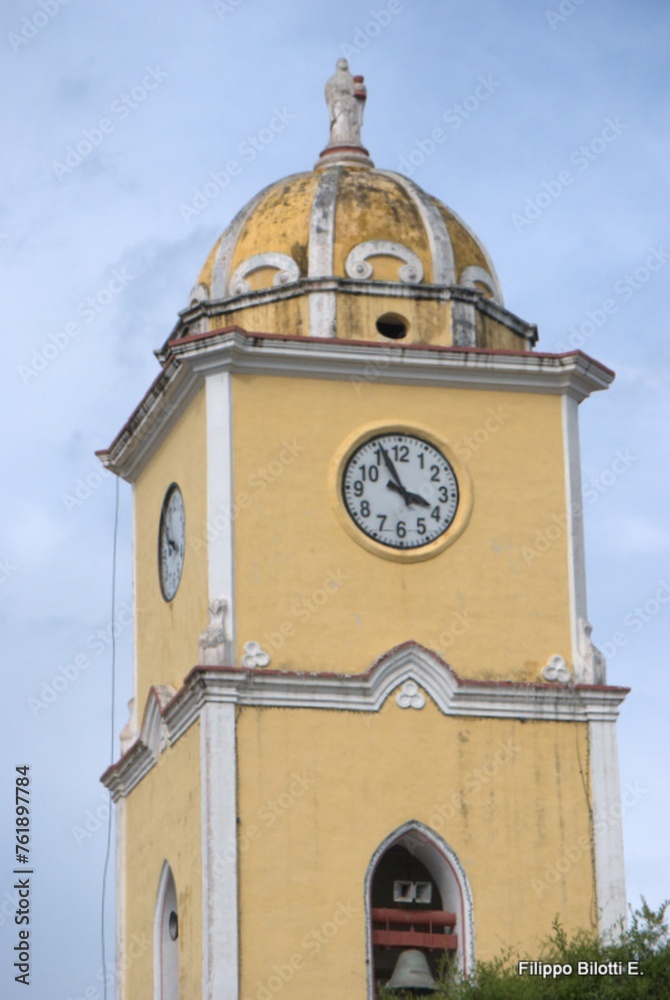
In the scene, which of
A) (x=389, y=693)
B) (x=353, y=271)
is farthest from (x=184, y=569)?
(x=353, y=271)

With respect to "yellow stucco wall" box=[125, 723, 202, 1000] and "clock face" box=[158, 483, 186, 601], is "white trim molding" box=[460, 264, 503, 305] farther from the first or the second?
"yellow stucco wall" box=[125, 723, 202, 1000]

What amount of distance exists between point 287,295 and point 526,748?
579 cm

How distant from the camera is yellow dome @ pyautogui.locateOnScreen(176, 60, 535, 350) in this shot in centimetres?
3672

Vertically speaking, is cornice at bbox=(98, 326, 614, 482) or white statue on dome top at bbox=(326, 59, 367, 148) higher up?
white statue on dome top at bbox=(326, 59, 367, 148)

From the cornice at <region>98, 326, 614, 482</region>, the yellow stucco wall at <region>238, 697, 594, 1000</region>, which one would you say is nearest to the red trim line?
the cornice at <region>98, 326, 614, 482</region>

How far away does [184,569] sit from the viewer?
36438 millimetres

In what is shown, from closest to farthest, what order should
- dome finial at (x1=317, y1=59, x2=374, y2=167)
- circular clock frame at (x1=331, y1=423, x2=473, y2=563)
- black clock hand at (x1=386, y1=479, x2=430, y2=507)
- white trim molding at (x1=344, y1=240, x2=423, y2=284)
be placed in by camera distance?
circular clock frame at (x1=331, y1=423, x2=473, y2=563)
black clock hand at (x1=386, y1=479, x2=430, y2=507)
white trim molding at (x1=344, y1=240, x2=423, y2=284)
dome finial at (x1=317, y1=59, x2=374, y2=167)

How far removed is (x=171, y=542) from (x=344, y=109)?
5765 mm

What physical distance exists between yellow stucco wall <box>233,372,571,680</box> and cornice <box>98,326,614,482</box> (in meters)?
0.14

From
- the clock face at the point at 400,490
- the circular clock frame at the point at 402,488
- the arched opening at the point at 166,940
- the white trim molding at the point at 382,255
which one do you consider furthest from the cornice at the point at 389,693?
the white trim molding at the point at 382,255

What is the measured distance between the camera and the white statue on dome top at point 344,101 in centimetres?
3897

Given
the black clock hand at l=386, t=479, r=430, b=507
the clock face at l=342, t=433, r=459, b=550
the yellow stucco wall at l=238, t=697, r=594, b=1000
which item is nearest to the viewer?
the yellow stucco wall at l=238, t=697, r=594, b=1000

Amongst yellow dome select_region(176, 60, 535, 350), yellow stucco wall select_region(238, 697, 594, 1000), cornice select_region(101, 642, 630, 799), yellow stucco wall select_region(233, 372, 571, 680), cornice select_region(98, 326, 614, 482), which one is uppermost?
yellow dome select_region(176, 60, 535, 350)

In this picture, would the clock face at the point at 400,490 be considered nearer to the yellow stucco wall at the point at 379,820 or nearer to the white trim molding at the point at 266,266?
the yellow stucco wall at the point at 379,820
